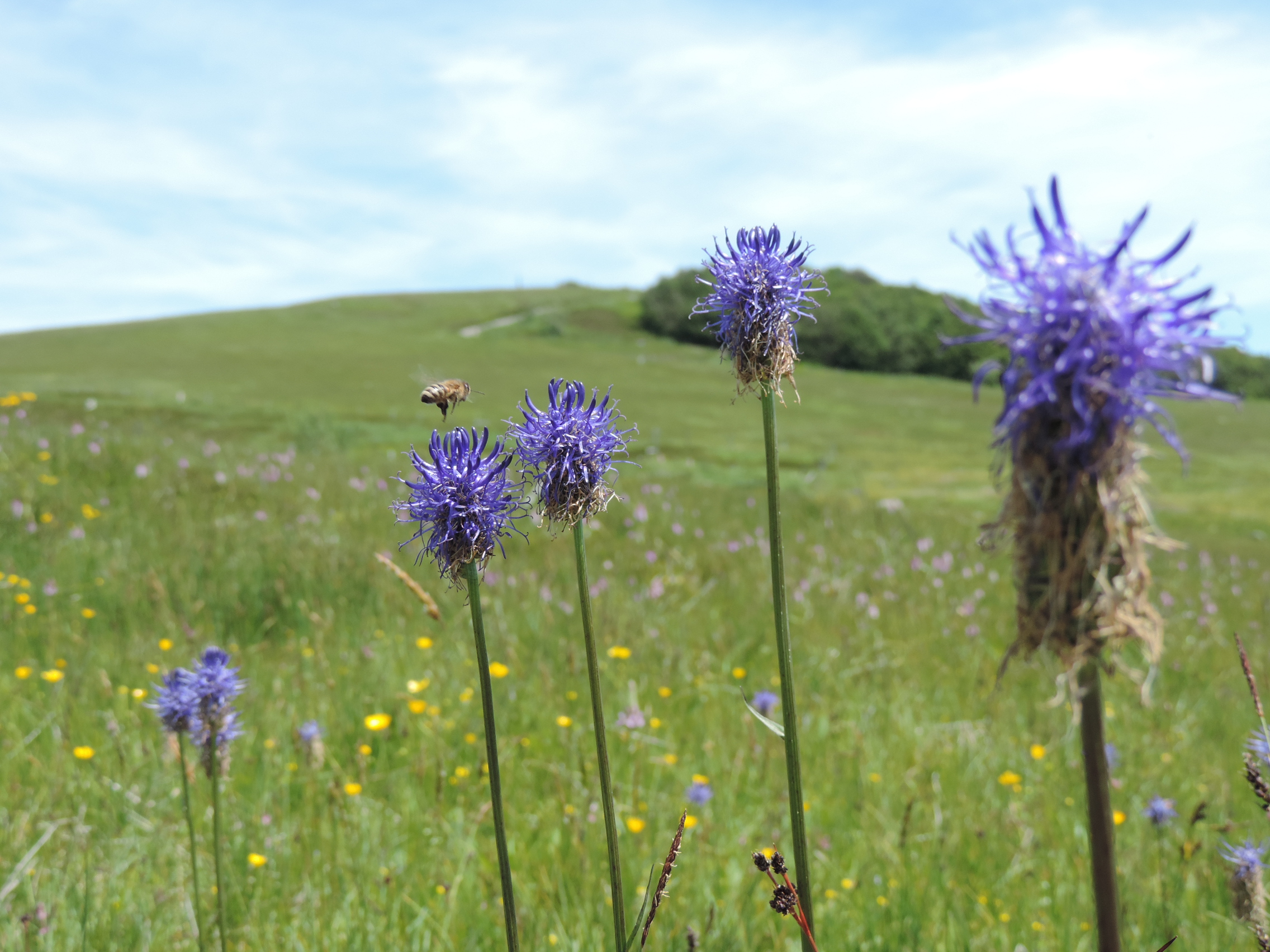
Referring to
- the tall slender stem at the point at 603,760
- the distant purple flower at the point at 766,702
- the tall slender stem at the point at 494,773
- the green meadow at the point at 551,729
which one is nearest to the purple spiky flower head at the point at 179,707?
the green meadow at the point at 551,729

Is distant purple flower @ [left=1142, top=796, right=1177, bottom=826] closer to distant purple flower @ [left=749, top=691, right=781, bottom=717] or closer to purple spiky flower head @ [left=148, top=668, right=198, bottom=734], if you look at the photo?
distant purple flower @ [left=749, top=691, right=781, bottom=717]

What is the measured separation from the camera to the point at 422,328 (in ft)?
301

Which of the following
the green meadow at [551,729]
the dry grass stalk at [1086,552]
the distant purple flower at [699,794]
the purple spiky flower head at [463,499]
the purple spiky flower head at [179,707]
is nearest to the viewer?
the dry grass stalk at [1086,552]

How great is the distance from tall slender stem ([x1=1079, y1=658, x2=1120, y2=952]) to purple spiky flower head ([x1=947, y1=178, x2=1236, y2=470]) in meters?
0.35

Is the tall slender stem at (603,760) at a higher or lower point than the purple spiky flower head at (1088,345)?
lower

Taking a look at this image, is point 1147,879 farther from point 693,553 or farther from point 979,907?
point 693,553

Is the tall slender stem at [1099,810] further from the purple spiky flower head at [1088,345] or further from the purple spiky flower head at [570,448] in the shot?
the purple spiky flower head at [570,448]

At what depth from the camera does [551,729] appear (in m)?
4.82

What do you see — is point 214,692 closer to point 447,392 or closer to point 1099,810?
point 447,392

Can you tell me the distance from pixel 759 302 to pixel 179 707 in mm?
2237

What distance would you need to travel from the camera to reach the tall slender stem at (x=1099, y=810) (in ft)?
4.20

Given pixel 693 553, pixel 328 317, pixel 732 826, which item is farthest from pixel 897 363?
pixel 732 826

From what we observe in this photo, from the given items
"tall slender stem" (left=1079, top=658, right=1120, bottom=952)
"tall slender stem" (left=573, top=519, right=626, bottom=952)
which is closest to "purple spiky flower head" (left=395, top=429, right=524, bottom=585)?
"tall slender stem" (left=573, top=519, right=626, bottom=952)

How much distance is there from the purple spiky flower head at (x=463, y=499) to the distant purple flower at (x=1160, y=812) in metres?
3.87
